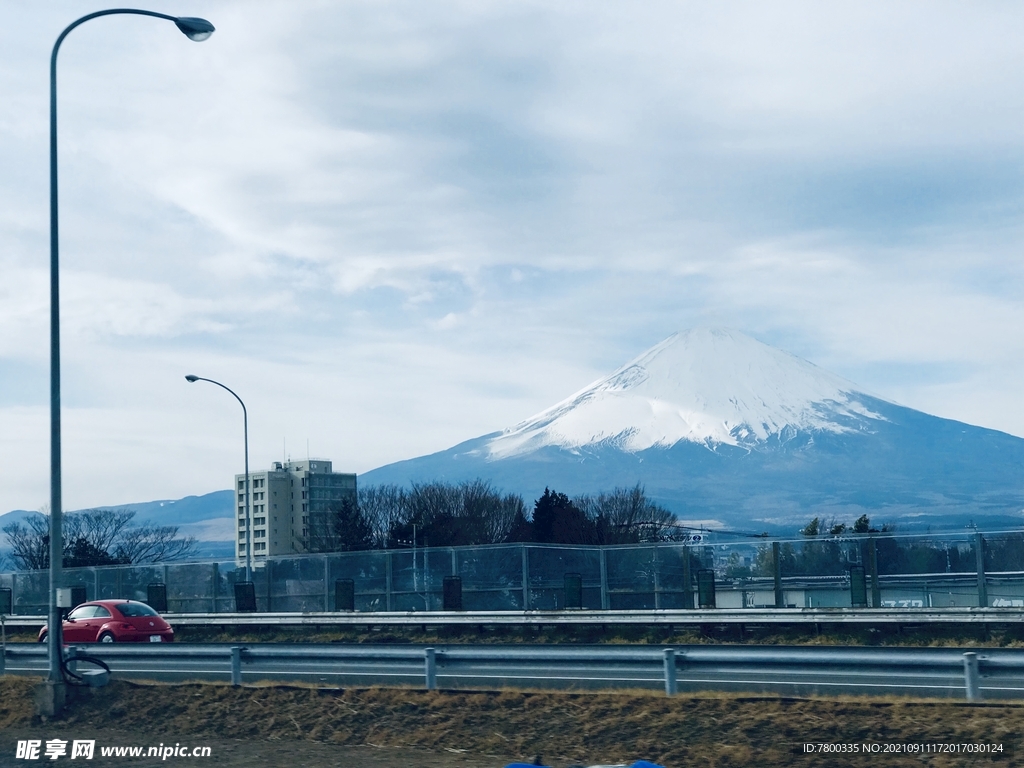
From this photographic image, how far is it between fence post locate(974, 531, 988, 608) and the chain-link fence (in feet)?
0.08

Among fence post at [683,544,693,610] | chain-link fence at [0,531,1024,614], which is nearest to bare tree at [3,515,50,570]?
chain-link fence at [0,531,1024,614]

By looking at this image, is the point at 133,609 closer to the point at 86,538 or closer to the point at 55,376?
the point at 55,376

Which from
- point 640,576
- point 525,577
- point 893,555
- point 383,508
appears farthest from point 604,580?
point 383,508

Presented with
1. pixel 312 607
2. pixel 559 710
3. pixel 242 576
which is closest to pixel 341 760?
pixel 559 710

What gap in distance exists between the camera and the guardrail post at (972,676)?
44.7 ft

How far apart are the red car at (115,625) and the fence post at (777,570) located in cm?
1618

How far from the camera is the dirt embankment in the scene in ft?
41.9

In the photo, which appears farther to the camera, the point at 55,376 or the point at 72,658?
the point at 72,658

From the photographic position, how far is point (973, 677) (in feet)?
44.9

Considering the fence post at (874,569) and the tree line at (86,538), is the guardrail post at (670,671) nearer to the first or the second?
the fence post at (874,569)

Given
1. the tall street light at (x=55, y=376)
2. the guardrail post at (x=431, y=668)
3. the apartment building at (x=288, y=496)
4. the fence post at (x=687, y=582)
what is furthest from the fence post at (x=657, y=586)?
the apartment building at (x=288, y=496)

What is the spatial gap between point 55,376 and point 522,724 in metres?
8.50

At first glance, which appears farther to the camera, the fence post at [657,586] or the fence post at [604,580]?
the fence post at [604,580]

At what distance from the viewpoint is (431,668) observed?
1656 centimetres
